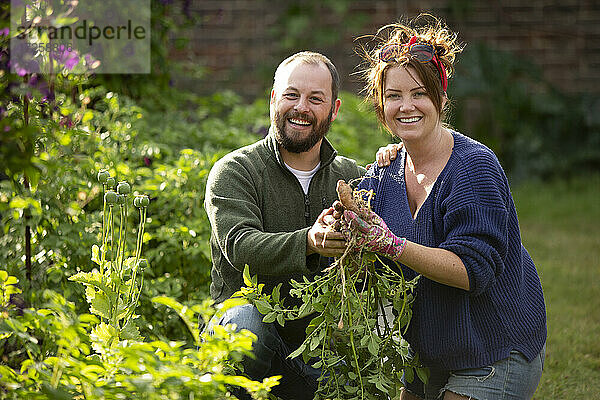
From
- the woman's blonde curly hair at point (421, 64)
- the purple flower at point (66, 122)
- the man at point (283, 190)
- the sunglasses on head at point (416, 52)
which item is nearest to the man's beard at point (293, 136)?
the man at point (283, 190)

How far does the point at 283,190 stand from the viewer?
2588mm

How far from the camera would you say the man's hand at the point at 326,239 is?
2029 millimetres

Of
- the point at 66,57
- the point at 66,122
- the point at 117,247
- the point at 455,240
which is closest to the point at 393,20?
the point at 66,57

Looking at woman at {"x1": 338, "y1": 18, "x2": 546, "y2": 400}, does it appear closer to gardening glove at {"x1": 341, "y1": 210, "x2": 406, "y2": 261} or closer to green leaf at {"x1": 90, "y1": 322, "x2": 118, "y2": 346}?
gardening glove at {"x1": 341, "y1": 210, "x2": 406, "y2": 261}

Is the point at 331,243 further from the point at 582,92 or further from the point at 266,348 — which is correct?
the point at 582,92

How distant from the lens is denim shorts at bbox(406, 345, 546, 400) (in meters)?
2.21

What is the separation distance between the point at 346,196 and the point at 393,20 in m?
5.93

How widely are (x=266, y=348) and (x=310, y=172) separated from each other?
2.15 ft

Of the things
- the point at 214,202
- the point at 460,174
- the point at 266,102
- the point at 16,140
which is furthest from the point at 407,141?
the point at 266,102

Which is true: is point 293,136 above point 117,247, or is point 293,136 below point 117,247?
above

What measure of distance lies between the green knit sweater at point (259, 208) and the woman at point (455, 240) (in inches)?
13.3

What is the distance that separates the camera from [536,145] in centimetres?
760

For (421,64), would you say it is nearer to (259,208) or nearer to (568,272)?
(259,208)

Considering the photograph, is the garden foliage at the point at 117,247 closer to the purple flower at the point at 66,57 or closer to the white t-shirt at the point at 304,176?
the purple flower at the point at 66,57
